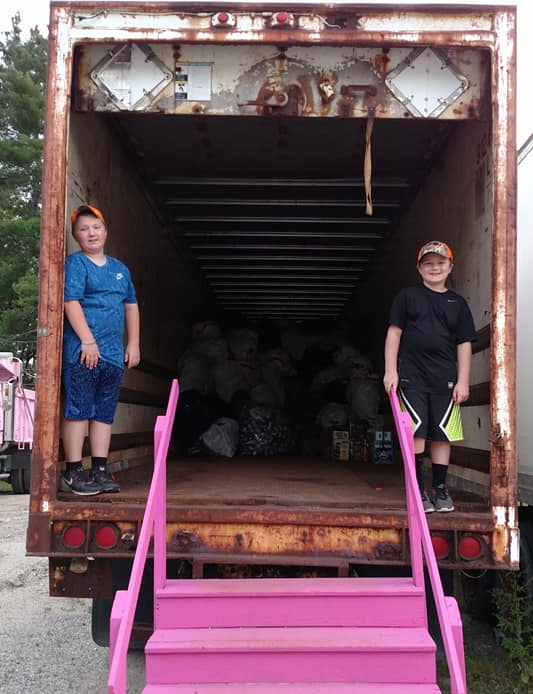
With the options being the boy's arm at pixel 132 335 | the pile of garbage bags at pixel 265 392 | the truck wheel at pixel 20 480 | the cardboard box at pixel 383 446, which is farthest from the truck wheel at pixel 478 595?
the truck wheel at pixel 20 480

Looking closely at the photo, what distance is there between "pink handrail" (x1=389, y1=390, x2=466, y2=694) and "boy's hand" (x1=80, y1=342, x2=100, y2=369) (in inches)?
51.5

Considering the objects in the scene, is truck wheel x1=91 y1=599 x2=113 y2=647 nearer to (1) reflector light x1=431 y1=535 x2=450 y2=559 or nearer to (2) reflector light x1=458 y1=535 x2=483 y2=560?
(1) reflector light x1=431 y1=535 x2=450 y2=559

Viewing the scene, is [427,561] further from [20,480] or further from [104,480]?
[20,480]

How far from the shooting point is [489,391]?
3115 millimetres

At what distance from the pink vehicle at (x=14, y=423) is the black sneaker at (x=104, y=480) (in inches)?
335

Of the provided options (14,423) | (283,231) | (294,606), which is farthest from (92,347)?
(14,423)

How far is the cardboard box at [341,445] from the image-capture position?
21.2ft

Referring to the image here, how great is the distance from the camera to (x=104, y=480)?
10.5 ft

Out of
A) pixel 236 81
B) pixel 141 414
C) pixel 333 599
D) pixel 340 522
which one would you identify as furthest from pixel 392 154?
pixel 333 599

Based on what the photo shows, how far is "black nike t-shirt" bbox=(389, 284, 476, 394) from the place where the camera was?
3273mm

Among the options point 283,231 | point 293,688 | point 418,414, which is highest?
point 283,231

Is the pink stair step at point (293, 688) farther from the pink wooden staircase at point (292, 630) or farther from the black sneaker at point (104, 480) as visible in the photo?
the black sneaker at point (104, 480)

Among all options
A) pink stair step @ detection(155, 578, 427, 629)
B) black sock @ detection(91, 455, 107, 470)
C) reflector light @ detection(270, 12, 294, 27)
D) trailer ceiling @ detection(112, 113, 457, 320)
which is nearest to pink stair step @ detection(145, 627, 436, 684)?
pink stair step @ detection(155, 578, 427, 629)

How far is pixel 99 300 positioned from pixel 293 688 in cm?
186
